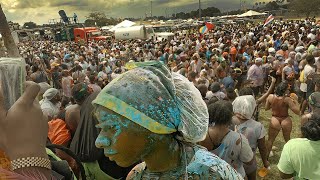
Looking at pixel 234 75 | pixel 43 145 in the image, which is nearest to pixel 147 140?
pixel 43 145

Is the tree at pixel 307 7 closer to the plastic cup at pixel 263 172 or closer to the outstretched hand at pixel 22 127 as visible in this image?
the plastic cup at pixel 263 172

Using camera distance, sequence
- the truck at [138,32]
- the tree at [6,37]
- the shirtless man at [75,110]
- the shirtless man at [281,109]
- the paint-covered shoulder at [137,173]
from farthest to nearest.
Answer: the truck at [138,32] → the tree at [6,37] → the shirtless man at [281,109] → the shirtless man at [75,110] → the paint-covered shoulder at [137,173]

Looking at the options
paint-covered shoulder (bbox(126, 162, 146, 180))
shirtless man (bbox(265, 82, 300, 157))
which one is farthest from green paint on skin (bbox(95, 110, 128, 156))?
shirtless man (bbox(265, 82, 300, 157))

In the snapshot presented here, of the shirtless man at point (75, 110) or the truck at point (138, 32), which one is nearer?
the shirtless man at point (75, 110)

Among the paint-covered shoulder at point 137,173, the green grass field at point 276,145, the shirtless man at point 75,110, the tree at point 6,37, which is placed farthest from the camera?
the tree at point 6,37

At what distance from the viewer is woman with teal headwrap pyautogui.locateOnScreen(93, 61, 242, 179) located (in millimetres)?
1251

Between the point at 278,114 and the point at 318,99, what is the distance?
108 centimetres

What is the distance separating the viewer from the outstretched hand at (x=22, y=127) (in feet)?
4.00

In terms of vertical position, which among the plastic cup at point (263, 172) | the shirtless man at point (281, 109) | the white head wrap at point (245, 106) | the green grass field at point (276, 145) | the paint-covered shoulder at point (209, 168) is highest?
the paint-covered shoulder at point (209, 168)

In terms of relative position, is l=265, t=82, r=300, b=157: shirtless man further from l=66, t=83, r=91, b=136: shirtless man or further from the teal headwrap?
the teal headwrap

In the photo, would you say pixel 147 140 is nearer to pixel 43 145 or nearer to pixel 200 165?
pixel 200 165

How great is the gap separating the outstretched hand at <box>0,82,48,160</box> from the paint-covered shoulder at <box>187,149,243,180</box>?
2.12ft

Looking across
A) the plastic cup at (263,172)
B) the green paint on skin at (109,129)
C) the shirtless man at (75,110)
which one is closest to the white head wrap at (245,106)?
the plastic cup at (263,172)

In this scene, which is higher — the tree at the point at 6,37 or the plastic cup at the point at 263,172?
the tree at the point at 6,37
